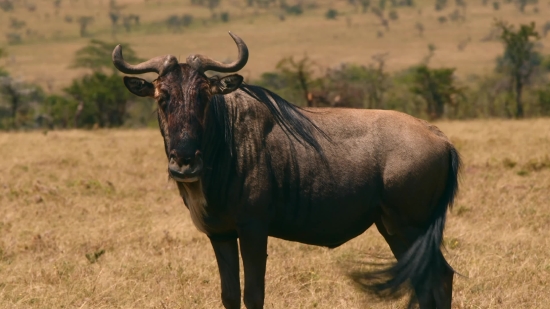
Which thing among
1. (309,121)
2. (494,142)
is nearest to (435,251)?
(309,121)

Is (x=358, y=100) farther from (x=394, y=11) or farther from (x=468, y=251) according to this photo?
(x=394, y=11)

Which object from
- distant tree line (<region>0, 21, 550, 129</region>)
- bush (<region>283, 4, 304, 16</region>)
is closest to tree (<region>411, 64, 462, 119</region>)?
distant tree line (<region>0, 21, 550, 129</region>)

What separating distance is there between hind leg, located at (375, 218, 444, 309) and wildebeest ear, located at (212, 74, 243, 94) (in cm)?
151

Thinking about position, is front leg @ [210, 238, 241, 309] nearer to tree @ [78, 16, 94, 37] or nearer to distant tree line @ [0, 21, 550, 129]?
distant tree line @ [0, 21, 550, 129]

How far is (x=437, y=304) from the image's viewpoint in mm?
6152

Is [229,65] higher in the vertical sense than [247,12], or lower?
higher

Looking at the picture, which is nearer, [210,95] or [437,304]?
[210,95]

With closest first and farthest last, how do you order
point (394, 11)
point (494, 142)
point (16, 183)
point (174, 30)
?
point (16, 183), point (494, 142), point (174, 30), point (394, 11)

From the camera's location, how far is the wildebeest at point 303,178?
18.7 feet

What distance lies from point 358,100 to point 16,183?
2149 centimetres

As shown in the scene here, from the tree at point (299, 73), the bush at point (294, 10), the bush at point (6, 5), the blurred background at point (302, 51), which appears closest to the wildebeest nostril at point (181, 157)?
the blurred background at point (302, 51)

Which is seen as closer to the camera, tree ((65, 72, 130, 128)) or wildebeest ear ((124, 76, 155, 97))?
wildebeest ear ((124, 76, 155, 97))

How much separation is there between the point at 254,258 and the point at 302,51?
3358 inches

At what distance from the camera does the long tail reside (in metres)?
5.99
